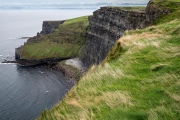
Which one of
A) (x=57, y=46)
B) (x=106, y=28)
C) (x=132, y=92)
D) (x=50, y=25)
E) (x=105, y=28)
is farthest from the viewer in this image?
(x=50, y=25)

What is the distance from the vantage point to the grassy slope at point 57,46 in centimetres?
12238

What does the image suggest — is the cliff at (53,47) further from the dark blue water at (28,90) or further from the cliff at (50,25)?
the cliff at (50,25)

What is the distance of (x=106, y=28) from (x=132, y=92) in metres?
83.2

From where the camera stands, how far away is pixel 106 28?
92.9m

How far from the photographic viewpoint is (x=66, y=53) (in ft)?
402

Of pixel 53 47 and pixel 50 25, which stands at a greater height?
pixel 50 25

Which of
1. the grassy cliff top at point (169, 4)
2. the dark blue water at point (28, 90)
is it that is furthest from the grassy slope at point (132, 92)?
the dark blue water at point (28, 90)

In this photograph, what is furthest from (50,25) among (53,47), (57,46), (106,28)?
(106,28)

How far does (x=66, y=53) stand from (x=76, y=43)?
9.29 meters

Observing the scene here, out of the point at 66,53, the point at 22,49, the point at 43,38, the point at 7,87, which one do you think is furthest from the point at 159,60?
the point at 43,38

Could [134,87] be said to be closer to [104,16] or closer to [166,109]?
[166,109]

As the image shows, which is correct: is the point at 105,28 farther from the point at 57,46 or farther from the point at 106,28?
the point at 57,46

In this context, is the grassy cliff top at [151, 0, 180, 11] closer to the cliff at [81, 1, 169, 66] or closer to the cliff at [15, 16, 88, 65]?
the cliff at [81, 1, 169, 66]

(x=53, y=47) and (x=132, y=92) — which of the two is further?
(x=53, y=47)
